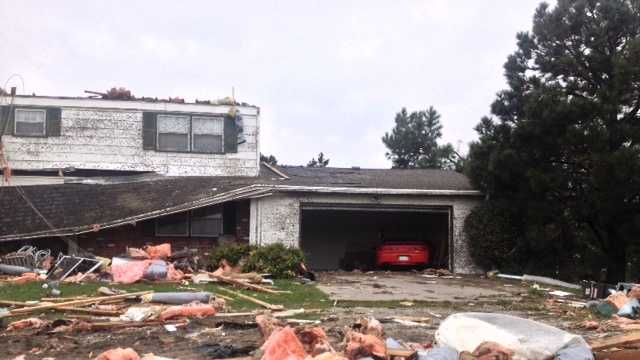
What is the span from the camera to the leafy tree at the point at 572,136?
744 inches

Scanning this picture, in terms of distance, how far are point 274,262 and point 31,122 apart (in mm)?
10185

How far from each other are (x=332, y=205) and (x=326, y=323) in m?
12.1

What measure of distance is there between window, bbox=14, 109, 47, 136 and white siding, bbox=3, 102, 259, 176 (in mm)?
276

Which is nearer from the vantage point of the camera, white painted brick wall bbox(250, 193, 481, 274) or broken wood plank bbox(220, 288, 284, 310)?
broken wood plank bbox(220, 288, 284, 310)

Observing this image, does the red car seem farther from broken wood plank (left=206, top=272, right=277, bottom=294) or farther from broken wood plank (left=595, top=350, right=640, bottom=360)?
broken wood plank (left=595, top=350, right=640, bottom=360)

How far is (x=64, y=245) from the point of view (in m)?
20.2

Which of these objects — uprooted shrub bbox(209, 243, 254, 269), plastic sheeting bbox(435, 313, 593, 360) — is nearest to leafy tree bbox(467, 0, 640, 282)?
uprooted shrub bbox(209, 243, 254, 269)

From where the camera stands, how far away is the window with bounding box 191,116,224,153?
23.5 metres

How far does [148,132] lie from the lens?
76.3ft

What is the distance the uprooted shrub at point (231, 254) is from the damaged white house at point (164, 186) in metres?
1.61

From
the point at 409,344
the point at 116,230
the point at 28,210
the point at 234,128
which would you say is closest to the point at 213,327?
the point at 409,344

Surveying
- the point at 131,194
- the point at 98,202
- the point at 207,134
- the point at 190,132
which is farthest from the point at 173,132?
the point at 98,202

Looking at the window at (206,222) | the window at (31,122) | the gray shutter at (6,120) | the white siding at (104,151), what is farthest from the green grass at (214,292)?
the gray shutter at (6,120)

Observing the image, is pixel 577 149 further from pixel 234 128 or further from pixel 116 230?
pixel 116 230
